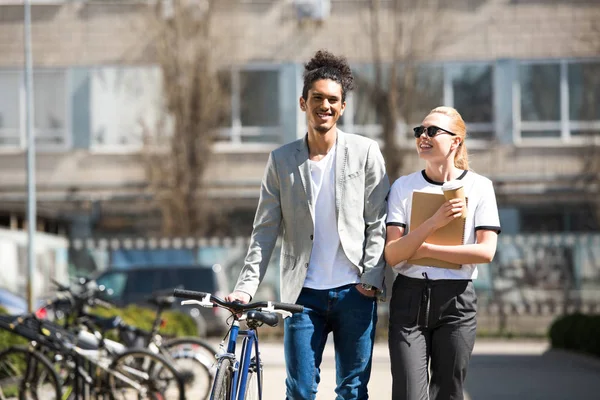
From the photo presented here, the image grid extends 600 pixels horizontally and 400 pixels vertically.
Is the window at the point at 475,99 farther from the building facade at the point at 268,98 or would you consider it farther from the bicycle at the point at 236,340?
the bicycle at the point at 236,340

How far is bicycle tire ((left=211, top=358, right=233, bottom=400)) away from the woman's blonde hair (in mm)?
1532

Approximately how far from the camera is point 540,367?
16188mm

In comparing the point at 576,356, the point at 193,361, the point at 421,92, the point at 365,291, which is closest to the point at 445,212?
the point at 365,291

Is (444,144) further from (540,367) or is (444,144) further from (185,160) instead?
(185,160)

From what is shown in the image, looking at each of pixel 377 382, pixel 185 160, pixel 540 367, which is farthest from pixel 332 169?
pixel 185 160

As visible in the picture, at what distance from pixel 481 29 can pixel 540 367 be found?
1525cm

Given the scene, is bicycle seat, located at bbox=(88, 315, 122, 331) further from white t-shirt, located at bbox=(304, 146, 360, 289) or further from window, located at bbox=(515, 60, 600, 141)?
window, located at bbox=(515, 60, 600, 141)

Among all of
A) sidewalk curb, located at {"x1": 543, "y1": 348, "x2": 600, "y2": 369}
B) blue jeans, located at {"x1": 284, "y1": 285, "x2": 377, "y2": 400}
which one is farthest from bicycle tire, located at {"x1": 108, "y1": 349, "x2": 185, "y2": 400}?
sidewalk curb, located at {"x1": 543, "y1": 348, "x2": 600, "y2": 369}

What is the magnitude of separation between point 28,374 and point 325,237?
15.6ft

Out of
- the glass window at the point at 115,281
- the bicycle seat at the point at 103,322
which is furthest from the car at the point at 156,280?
the bicycle seat at the point at 103,322

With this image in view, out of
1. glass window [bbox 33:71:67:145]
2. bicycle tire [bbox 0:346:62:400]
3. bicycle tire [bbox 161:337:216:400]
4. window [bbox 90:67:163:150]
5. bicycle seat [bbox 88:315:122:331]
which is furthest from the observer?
glass window [bbox 33:71:67:145]

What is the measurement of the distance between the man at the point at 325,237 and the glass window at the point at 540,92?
2420 centimetres

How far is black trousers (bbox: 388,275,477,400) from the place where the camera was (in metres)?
5.68

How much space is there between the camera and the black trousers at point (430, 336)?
5676 millimetres
